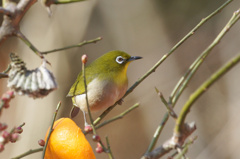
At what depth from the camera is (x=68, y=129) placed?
866mm

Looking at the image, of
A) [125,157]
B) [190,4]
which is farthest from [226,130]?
[190,4]

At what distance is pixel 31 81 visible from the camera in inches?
26.7

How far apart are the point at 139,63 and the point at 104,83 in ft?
8.58

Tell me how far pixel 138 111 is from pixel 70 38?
122 cm

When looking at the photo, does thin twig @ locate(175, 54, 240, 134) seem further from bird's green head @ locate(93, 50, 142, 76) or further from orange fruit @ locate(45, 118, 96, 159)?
bird's green head @ locate(93, 50, 142, 76)

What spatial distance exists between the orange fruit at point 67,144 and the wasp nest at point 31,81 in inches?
8.0

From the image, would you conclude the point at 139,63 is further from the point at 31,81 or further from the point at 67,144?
the point at 31,81

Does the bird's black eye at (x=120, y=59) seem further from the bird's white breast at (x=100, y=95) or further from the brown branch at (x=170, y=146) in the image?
the brown branch at (x=170, y=146)

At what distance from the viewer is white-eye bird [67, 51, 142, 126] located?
1.63m

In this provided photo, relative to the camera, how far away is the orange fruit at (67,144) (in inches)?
32.1

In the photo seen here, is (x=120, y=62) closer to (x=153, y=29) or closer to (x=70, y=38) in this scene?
(x=70, y=38)

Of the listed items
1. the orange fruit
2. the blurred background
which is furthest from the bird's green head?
the blurred background

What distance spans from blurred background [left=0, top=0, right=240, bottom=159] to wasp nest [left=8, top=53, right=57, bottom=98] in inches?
101

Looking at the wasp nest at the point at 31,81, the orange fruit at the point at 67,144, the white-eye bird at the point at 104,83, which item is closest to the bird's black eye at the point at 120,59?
the white-eye bird at the point at 104,83
